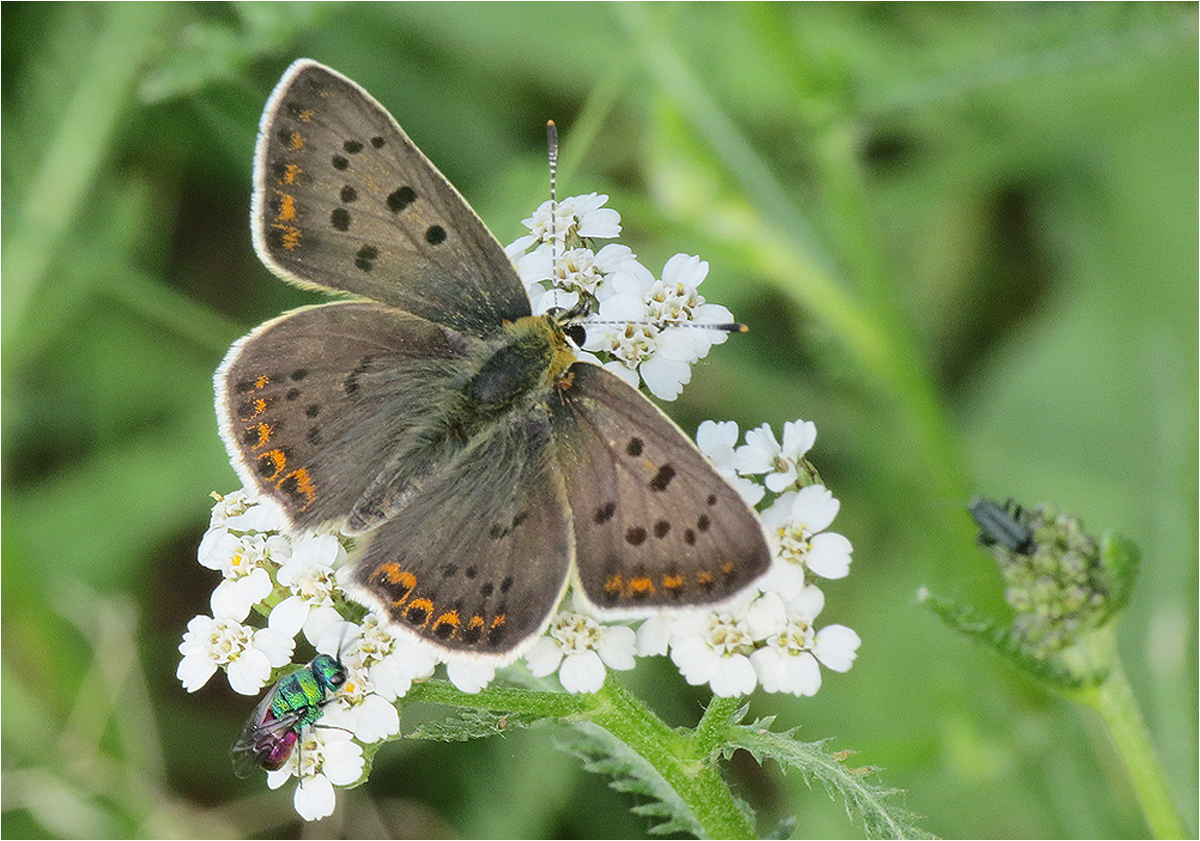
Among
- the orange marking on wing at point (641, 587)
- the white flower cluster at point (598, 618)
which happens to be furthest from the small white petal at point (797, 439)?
the orange marking on wing at point (641, 587)

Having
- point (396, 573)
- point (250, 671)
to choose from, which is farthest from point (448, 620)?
point (250, 671)

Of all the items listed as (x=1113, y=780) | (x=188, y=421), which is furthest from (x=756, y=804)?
(x=188, y=421)

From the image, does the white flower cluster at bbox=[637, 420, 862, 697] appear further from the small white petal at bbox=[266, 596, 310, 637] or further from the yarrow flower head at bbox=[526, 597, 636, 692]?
the small white petal at bbox=[266, 596, 310, 637]

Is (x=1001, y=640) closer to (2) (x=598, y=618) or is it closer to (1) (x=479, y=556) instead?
(2) (x=598, y=618)

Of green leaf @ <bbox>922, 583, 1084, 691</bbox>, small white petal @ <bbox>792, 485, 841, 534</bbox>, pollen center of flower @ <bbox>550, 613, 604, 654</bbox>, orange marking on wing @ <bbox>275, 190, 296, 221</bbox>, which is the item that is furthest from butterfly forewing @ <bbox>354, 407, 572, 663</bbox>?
green leaf @ <bbox>922, 583, 1084, 691</bbox>

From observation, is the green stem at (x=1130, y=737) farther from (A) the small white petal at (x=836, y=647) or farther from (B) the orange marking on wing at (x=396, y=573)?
(B) the orange marking on wing at (x=396, y=573)

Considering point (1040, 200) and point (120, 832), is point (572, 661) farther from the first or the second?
point (1040, 200)
